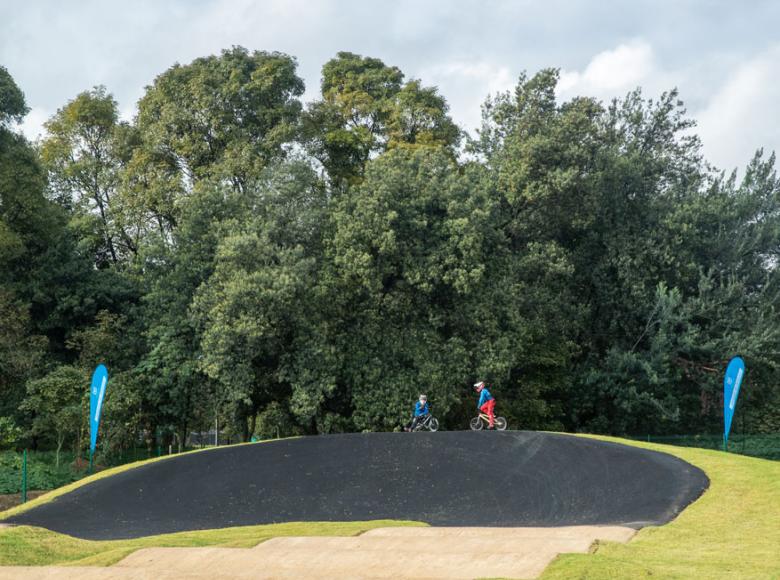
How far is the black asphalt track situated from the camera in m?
14.9

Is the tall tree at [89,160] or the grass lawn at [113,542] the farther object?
the tall tree at [89,160]

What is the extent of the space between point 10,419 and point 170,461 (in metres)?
6.50

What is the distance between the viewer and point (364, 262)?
23.7 m

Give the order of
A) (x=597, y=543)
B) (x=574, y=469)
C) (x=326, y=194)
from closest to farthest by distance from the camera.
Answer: (x=597, y=543)
(x=574, y=469)
(x=326, y=194)

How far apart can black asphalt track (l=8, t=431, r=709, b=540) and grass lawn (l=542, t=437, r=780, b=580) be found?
19.5 inches

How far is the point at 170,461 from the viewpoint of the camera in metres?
19.5

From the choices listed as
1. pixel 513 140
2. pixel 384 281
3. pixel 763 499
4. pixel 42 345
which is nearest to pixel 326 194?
pixel 384 281

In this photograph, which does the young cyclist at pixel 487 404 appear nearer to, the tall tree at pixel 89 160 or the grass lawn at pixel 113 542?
the grass lawn at pixel 113 542

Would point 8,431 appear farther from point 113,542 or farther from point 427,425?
point 113,542

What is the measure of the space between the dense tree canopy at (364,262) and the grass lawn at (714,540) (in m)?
10.4

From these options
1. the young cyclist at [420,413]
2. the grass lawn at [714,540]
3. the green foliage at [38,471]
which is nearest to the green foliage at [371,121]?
the young cyclist at [420,413]

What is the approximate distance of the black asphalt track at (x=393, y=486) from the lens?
48.9ft

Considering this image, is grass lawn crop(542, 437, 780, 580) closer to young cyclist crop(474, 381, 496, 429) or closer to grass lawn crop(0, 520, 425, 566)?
grass lawn crop(0, 520, 425, 566)

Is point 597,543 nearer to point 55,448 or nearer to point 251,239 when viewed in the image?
point 251,239
